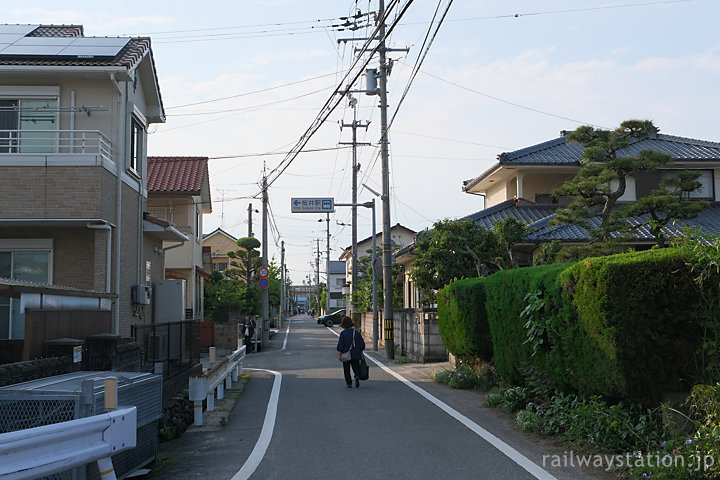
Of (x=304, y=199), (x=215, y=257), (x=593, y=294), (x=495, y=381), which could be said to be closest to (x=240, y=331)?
(x=304, y=199)

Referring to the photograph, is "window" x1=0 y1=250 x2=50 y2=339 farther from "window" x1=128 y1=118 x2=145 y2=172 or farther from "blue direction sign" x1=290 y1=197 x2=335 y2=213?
"blue direction sign" x1=290 y1=197 x2=335 y2=213

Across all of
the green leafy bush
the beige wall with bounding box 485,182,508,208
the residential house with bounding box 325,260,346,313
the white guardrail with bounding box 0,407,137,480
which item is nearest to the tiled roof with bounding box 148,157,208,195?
the beige wall with bounding box 485,182,508,208

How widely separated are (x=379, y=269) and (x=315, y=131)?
A: 10.3 m

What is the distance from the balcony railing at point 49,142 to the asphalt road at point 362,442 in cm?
634

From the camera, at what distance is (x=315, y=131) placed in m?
19.5

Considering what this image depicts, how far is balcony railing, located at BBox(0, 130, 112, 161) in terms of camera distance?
1460cm

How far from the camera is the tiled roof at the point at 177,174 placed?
27.3 metres

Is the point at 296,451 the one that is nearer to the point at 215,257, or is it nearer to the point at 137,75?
the point at 137,75

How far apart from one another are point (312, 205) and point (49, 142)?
→ 1391 centimetres

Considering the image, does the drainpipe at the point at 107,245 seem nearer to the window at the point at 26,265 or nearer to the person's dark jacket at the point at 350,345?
the window at the point at 26,265

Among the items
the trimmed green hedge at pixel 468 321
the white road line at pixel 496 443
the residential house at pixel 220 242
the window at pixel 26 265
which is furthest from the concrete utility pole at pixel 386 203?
the residential house at pixel 220 242

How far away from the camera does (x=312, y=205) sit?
1101 inches

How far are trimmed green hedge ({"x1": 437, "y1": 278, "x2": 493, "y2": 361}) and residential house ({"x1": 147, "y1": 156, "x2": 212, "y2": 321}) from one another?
48.6ft

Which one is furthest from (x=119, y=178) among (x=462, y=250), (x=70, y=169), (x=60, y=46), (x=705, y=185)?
(x=705, y=185)
